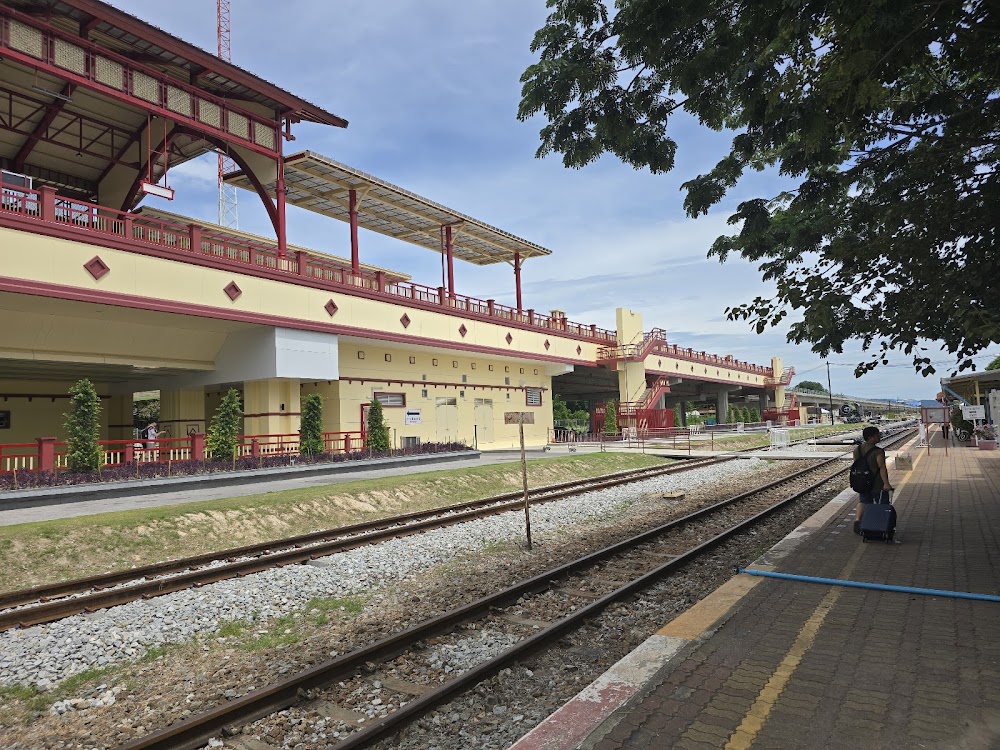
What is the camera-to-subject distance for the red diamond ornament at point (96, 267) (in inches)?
648

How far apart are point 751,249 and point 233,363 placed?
1870 cm

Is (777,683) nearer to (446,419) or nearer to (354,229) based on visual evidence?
(354,229)

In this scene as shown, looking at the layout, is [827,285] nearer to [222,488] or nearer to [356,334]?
[222,488]

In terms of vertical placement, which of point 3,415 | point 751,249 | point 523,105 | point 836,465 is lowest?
point 836,465

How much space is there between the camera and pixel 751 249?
835 cm

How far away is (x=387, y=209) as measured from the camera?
28688 millimetres

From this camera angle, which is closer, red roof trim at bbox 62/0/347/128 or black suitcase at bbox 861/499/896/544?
black suitcase at bbox 861/499/896/544

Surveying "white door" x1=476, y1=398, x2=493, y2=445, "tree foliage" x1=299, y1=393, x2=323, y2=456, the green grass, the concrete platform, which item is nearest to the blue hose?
the concrete platform

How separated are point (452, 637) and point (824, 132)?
5.89 m

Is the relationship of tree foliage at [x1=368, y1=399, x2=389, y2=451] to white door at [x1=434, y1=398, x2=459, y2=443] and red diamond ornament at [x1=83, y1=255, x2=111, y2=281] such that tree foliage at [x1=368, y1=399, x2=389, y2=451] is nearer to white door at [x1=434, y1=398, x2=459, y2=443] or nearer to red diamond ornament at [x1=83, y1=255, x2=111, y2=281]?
white door at [x1=434, y1=398, x2=459, y2=443]

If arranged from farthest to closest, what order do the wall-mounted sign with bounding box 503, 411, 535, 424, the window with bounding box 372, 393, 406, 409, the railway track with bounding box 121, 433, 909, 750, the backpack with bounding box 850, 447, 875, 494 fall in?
the window with bounding box 372, 393, 406, 409, the wall-mounted sign with bounding box 503, 411, 535, 424, the backpack with bounding box 850, 447, 875, 494, the railway track with bounding box 121, 433, 909, 750

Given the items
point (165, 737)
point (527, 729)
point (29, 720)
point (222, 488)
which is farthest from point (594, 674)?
point (222, 488)

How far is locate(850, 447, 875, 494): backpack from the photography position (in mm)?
8750

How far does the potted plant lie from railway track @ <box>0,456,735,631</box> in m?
23.1
